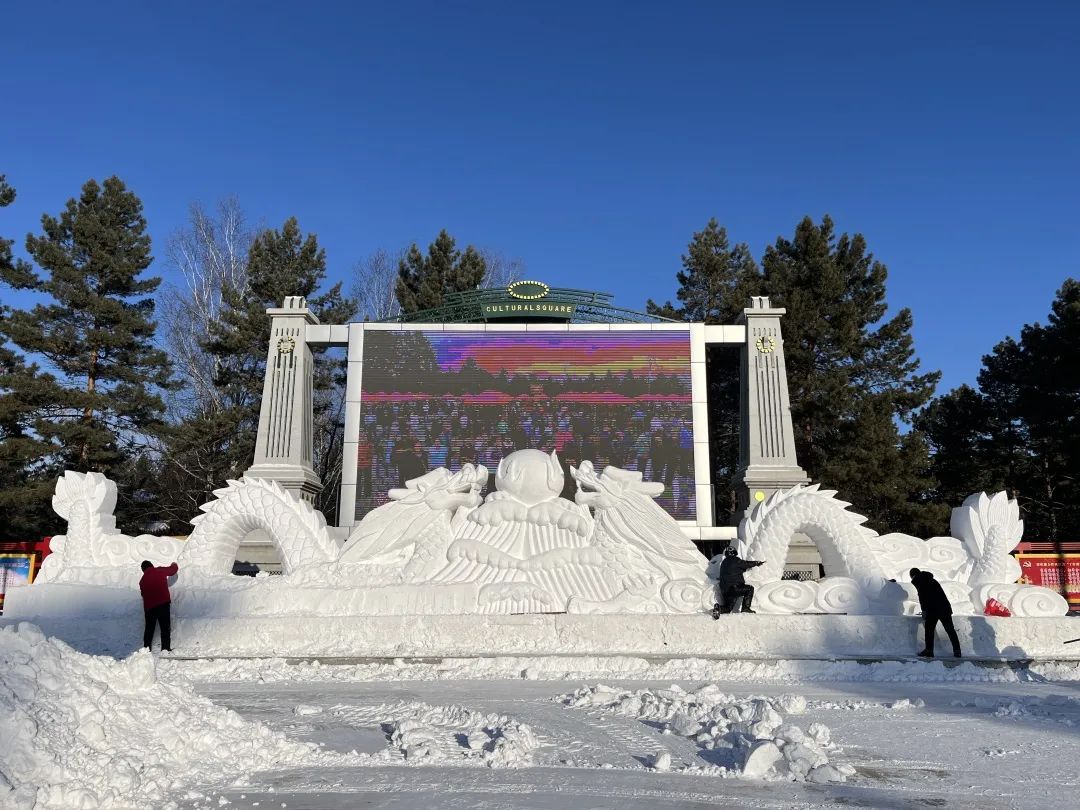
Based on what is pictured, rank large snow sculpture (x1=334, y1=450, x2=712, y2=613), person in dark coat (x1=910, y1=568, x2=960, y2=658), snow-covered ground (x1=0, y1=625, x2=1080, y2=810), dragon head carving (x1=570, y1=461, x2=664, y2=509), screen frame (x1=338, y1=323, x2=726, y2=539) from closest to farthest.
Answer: snow-covered ground (x1=0, y1=625, x2=1080, y2=810), person in dark coat (x1=910, y1=568, x2=960, y2=658), large snow sculpture (x1=334, y1=450, x2=712, y2=613), dragon head carving (x1=570, y1=461, x2=664, y2=509), screen frame (x1=338, y1=323, x2=726, y2=539)

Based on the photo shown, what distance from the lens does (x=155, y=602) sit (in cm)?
711

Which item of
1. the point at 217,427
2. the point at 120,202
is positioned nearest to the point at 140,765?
the point at 217,427

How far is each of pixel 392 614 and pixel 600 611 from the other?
1901 millimetres

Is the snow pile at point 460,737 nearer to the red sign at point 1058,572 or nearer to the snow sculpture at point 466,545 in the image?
the snow sculpture at point 466,545

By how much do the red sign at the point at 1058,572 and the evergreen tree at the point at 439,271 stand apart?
610 inches

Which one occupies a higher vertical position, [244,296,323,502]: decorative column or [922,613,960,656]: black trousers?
[244,296,323,502]: decorative column

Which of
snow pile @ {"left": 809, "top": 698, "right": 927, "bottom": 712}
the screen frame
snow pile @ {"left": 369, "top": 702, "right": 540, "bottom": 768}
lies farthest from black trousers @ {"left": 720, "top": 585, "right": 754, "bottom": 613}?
the screen frame

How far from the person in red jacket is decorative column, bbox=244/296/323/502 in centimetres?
774

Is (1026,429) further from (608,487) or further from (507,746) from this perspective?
(507,746)

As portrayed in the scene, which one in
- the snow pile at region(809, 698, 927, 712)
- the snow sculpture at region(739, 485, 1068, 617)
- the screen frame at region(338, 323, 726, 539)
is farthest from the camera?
the screen frame at region(338, 323, 726, 539)

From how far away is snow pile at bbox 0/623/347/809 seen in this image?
2775 millimetres

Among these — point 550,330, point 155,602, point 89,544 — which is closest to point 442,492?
point 155,602

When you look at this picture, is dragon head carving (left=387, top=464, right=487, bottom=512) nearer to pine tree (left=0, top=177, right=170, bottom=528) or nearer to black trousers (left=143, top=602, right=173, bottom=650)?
black trousers (left=143, top=602, right=173, bottom=650)

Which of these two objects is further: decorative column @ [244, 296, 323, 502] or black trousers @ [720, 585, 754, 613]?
decorative column @ [244, 296, 323, 502]
